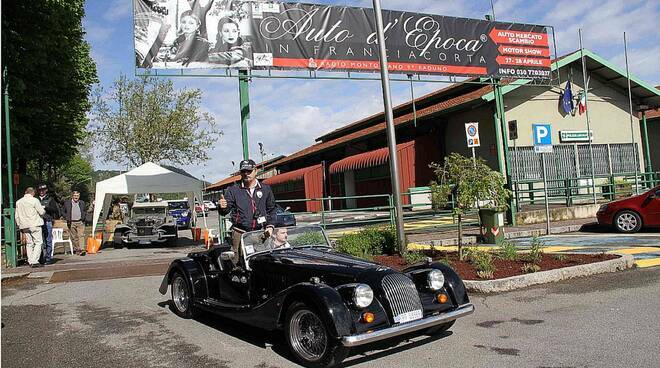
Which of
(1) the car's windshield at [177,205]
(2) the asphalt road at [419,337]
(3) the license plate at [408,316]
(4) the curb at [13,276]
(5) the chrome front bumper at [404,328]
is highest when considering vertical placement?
(1) the car's windshield at [177,205]

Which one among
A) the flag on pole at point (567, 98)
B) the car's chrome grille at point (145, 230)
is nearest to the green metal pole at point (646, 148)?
the flag on pole at point (567, 98)

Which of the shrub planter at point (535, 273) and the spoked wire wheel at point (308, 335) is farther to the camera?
the shrub planter at point (535, 273)

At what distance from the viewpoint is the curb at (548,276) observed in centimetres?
757

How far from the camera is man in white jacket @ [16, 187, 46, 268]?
11.7 metres

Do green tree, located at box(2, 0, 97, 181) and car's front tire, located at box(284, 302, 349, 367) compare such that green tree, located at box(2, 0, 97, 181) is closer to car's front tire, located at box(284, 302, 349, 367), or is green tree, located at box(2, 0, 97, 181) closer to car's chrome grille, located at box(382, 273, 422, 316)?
A: car's front tire, located at box(284, 302, 349, 367)

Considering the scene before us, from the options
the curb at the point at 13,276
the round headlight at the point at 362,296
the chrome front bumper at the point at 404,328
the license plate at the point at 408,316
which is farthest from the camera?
the curb at the point at 13,276

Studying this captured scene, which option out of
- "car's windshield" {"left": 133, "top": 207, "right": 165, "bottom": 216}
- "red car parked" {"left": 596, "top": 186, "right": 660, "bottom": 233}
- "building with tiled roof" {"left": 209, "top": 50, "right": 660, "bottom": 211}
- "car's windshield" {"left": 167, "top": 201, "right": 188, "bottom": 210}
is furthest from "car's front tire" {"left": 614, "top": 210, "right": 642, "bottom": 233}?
"car's windshield" {"left": 167, "top": 201, "right": 188, "bottom": 210}

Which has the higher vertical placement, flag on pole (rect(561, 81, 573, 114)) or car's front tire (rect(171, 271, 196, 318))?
flag on pole (rect(561, 81, 573, 114))

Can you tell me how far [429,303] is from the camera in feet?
16.6

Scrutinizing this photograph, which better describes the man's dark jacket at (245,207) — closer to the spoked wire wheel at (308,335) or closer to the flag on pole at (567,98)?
the spoked wire wheel at (308,335)

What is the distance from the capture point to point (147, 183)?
61.6 feet

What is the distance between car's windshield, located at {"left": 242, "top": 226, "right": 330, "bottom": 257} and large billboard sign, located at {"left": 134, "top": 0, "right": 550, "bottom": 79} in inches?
296

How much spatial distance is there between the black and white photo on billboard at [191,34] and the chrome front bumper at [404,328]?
9.31 metres

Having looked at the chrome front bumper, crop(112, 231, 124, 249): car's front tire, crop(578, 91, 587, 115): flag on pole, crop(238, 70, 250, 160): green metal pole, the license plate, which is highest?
crop(578, 91, 587, 115): flag on pole
